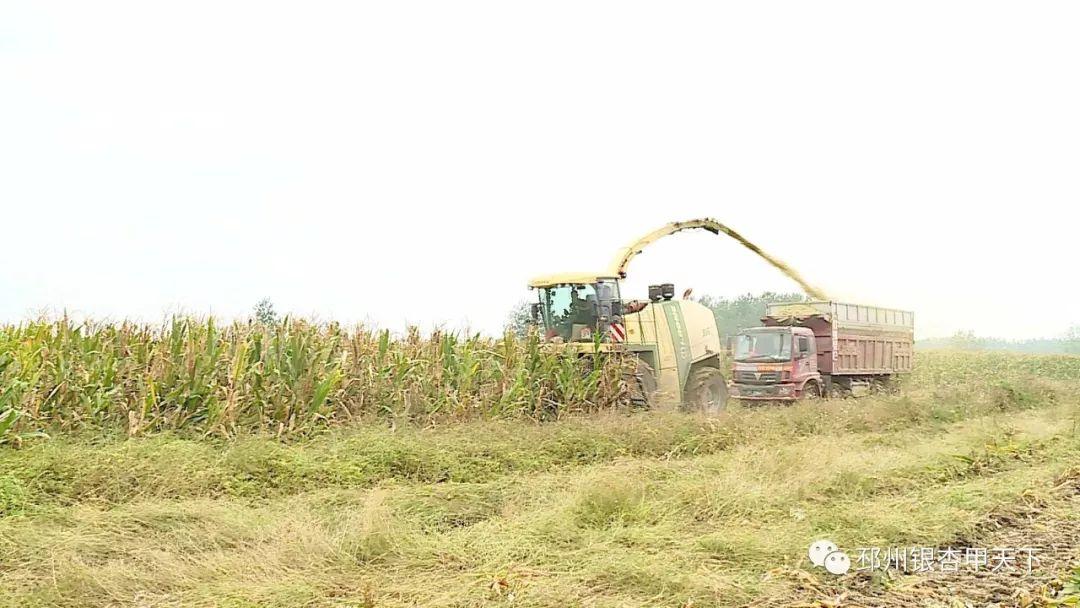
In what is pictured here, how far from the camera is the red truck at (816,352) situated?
15289 mm

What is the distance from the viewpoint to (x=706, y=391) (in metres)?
14.5

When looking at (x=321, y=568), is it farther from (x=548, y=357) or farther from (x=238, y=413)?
(x=548, y=357)

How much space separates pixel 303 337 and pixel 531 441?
3.36 metres

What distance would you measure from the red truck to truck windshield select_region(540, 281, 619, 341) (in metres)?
3.43

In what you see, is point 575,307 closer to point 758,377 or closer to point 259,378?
point 758,377

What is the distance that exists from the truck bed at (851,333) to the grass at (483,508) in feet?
18.7

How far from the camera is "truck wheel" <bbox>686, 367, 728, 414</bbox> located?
1432 centimetres

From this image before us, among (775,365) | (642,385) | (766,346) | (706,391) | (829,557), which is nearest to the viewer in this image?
(829,557)

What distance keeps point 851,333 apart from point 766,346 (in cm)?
289

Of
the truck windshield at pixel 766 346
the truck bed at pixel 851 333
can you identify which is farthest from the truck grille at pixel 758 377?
the truck bed at pixel 851 333

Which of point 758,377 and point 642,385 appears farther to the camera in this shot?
point 758,377

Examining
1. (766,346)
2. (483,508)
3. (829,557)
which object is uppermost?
(766,346)

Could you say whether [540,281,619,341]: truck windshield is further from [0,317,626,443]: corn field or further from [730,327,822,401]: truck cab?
[730,327,822,401]: truck cab

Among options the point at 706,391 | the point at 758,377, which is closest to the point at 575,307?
the point at 706,391
